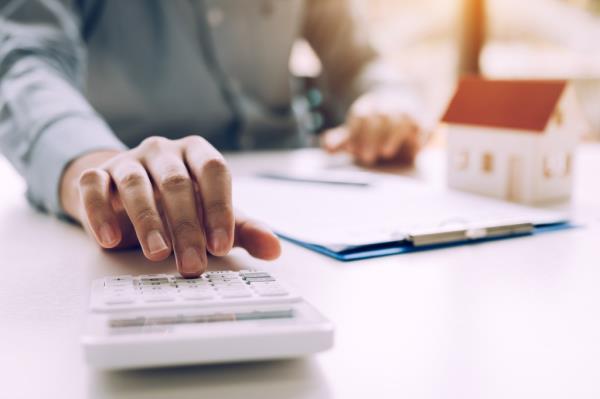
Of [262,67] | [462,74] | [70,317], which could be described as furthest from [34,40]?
[462,74]

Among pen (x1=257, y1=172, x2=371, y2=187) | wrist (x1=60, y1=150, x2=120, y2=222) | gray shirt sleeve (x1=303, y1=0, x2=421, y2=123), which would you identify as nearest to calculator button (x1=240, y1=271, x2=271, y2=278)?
wrist (x1=60, y1=150, x2=120, y2=222)

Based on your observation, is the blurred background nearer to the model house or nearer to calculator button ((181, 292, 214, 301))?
the model house

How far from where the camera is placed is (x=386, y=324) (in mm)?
341

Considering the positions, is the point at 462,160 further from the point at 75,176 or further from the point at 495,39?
the point at 495,39

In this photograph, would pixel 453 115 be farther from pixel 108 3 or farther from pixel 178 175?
pixel 108 3

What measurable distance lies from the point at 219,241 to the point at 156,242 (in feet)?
0.13

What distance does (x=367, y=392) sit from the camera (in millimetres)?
260

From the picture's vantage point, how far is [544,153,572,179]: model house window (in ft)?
2.28

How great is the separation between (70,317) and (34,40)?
1.80 feet

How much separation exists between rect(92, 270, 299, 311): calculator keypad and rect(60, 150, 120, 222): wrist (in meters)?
0.23

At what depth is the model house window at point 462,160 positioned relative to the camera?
0.75 meters

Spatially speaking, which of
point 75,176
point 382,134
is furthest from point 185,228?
point 382,134

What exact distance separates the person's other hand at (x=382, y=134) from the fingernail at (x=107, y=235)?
62 cm

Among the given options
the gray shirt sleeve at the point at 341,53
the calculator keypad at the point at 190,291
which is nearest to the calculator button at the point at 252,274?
the calculator keypad at the point at 190,291
